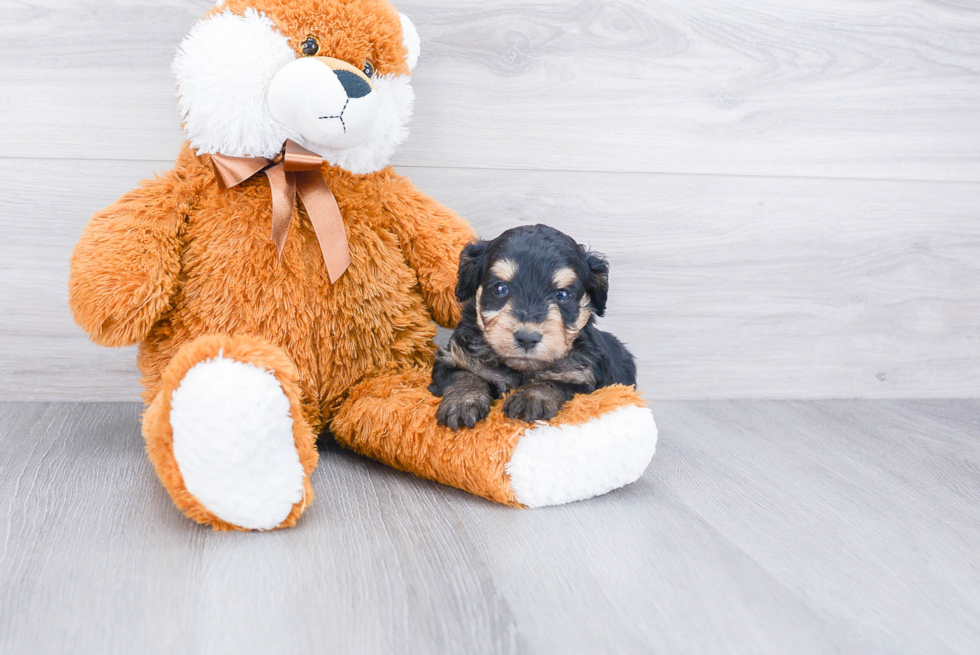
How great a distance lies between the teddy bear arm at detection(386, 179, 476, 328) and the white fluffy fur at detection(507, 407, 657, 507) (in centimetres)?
43

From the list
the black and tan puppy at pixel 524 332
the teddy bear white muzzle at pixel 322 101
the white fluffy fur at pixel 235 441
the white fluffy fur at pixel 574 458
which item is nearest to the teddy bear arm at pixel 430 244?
the black and tan puppy at pixel 524 332

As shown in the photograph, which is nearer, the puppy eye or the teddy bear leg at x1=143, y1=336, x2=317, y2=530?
the teddy bear leg at x1=143, y1=336, x2=317, y2=530

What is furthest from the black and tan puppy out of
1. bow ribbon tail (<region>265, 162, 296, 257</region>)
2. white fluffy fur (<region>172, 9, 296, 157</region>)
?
white fluffy fur (<region>172, 9, 296, 157</region>)

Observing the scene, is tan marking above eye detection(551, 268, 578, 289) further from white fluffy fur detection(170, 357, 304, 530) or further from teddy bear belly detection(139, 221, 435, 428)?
white fluffy fur detection(170, 357, 304, 530)

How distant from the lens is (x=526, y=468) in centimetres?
122

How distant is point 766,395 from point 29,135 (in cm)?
198

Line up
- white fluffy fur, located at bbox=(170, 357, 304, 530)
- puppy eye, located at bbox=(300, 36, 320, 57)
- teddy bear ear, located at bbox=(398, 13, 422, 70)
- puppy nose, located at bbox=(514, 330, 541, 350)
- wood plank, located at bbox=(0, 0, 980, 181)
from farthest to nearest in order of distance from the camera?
wood plank, located at bbox=(0, 0, 980, 181) < teddy bear ear, located at bbox=(398, 13, 422, 70) < puppy eye, located at bbox=(300, 36, 320, 57) < puppy nose, located at bbox=(514, 330, 541, 350) < white fluffy fur, located at bbox=(170, 357, 304, 530)

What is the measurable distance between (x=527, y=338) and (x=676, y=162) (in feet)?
3.01

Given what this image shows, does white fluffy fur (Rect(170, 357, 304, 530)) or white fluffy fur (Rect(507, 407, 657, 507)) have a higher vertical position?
white fluffy fur (Rect(170, 357, 304, 530))

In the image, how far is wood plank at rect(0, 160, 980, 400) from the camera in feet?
5.74

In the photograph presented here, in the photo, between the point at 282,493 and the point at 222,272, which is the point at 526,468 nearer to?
the point at 282,493

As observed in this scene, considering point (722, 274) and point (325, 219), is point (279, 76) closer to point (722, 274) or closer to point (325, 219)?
point (325, 219)

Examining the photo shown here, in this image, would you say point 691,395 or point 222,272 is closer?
point 222,272

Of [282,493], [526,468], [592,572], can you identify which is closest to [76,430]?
[282,493]
